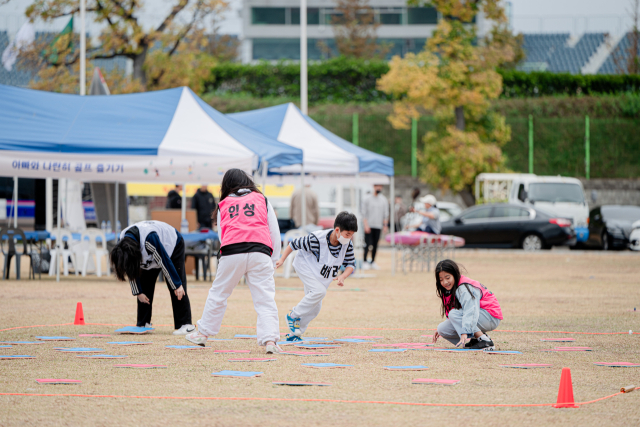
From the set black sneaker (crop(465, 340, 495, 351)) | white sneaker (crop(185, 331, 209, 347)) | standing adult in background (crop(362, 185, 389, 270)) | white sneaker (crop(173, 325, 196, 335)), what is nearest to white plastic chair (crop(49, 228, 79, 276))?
standing adult in background (crop(362, 185, 389, 270))

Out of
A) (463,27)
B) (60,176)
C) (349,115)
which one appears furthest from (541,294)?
(349,115)

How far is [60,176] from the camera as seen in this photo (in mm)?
13953

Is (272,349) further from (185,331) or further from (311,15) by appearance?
(311,15)

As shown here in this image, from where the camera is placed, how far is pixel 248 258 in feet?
23.1

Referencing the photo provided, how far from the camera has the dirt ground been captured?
4816 millimetres

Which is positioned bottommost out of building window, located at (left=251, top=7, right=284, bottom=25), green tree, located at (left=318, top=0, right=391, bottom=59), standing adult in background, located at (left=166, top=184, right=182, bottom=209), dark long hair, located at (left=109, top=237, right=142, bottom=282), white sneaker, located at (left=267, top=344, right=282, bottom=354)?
white sneaker, located at (left=267, top=344, right=282, bottom=354)

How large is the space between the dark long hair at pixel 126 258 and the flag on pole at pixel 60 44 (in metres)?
20.8

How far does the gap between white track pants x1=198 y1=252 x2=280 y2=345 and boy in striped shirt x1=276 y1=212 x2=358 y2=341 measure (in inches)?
32.3

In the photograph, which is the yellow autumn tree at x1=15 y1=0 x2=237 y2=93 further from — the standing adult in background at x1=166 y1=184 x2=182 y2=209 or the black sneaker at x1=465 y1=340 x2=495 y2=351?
the black sneaker at x1=465 y1=340 x2=495 y2=351

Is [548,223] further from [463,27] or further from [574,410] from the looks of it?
[574,410]

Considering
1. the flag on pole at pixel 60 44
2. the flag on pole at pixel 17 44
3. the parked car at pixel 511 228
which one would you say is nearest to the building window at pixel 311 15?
the flag on pole at pixel 60 44

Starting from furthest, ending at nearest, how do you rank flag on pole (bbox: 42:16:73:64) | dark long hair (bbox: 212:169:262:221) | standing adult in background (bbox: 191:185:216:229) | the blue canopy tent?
1. flag on pole (bbox: 42:16:73:64)
2. standing adult in background (bbox: 191:185:216:229)
3. the blue canopy tent
4. dark long hair (bbox: 212:169:262:221)

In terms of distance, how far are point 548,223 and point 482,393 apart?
20.6 meters

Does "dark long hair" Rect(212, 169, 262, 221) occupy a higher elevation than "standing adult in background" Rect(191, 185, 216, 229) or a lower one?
higher
